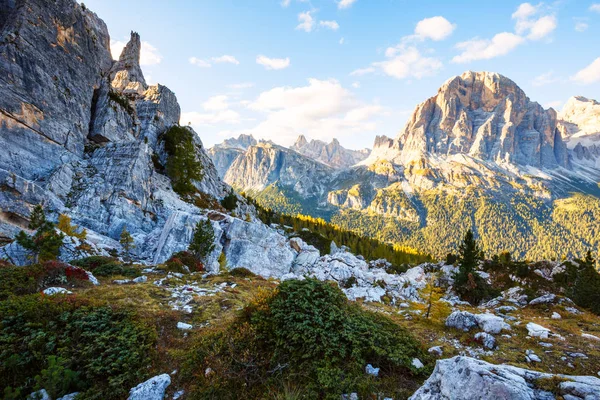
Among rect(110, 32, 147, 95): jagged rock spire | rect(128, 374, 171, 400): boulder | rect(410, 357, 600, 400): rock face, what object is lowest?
rect(128, 374, 171, 400): boulder

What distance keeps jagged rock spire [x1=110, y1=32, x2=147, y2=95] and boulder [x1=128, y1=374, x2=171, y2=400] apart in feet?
334

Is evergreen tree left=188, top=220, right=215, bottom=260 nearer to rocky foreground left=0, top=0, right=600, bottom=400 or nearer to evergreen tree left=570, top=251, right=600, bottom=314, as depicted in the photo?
rocky foreground left=0, top=0, right=600, bottom=400

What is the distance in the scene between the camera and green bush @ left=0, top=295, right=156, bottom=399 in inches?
294

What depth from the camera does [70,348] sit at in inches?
342

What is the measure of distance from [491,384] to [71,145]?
6421 centimetres

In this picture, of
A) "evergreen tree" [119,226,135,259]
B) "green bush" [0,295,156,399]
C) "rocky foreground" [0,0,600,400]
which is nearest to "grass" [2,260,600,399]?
"rocky foreground" [0,0,600,400]

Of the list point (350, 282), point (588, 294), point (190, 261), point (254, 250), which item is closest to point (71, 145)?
point (254, 250)

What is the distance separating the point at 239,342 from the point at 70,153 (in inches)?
2211

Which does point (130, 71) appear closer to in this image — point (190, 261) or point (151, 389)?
point (190, 261)

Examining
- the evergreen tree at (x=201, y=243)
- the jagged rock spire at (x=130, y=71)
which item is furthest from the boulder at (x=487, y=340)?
the jagged rock spire at (x=130, y=71)

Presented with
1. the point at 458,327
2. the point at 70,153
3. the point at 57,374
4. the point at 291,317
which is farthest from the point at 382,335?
the point at 70,153

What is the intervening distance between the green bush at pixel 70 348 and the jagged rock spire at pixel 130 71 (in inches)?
3835

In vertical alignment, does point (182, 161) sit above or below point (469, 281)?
above

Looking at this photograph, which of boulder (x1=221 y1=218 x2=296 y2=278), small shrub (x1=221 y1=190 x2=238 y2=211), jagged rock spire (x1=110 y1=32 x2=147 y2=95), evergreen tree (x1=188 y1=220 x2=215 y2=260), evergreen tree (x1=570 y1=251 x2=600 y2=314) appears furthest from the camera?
jagged rock spire (x1=110 y1=32 x2=147 y2=95)
